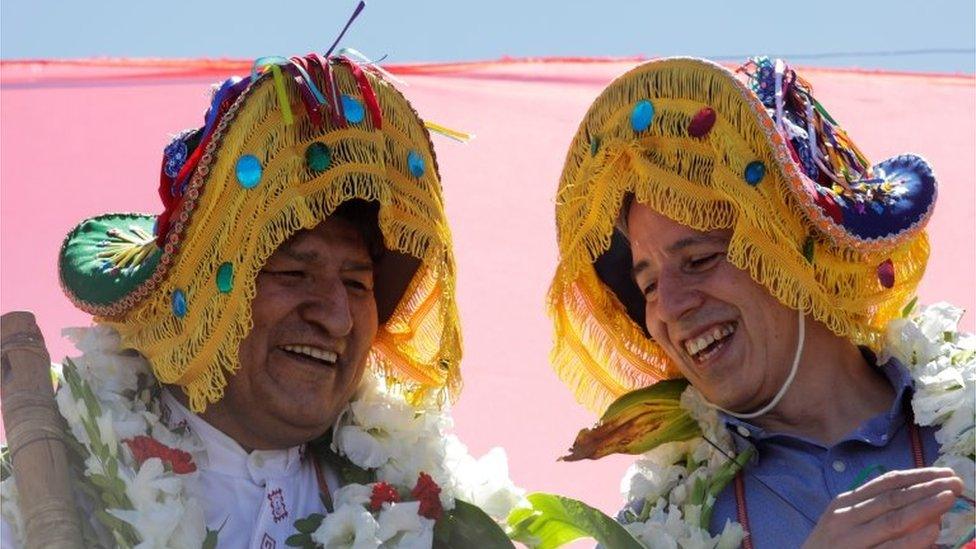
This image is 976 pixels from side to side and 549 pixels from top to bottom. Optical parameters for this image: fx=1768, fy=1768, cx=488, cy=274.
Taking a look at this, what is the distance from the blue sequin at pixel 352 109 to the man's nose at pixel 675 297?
84 cm

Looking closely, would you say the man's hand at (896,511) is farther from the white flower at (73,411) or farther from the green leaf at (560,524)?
the white flower at (73,411)

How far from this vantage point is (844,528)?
3.77 m

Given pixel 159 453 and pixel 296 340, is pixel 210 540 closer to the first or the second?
pixel 159 453

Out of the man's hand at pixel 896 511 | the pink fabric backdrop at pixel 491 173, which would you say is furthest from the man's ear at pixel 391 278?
the pink fabric backdrop at pixel 491 173

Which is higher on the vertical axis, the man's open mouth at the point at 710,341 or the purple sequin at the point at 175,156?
the purple sequin at the point at 175,156

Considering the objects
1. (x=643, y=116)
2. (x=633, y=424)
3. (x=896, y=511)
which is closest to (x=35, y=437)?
(x=633, y=424)

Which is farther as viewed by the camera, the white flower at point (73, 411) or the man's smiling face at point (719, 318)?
the man's smiling face at point (719, 318)

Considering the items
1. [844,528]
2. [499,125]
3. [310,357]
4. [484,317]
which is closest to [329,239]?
[310,357]

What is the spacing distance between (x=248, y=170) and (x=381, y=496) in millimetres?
851

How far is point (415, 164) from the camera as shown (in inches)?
168

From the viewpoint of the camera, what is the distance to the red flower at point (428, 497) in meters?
4.29

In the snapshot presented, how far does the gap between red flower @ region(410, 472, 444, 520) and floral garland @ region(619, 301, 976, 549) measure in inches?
18.5

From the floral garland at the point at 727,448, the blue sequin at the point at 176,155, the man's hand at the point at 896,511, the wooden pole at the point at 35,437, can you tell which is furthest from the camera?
the blue sequin at the point at 176,155

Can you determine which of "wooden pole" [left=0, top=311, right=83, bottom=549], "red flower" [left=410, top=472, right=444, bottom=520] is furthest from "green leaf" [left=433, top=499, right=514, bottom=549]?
"wooden pole" [left=0, top=311, right=83, bottom=549]
